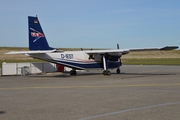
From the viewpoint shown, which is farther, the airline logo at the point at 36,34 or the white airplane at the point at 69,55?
the airline logo at the point at 36,34

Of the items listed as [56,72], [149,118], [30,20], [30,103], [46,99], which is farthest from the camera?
[56,72]

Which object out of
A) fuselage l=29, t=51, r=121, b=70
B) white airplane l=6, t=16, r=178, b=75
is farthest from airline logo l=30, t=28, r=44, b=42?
fuselage l=29, t=51, r=121, b=70

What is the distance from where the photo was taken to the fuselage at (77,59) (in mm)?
28641

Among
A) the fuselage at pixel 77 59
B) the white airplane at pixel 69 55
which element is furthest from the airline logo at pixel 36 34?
the fuselage at pixel 77 59

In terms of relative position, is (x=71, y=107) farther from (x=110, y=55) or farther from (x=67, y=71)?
(x=67, y=71)

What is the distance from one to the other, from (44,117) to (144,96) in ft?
19.4

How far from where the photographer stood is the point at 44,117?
9.40 meters

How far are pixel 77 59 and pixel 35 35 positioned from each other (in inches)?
192

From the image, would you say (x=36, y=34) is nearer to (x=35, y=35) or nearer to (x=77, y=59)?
(x=35, y=35)

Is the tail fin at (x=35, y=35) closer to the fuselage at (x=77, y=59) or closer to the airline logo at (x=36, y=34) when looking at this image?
the airline logo at (x=36, y=34)

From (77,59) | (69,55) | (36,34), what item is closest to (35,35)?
(36,34)

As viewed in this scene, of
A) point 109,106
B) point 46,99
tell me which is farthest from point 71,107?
point 46,99

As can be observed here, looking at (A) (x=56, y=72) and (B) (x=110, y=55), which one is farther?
(A) (x=56, y=72)

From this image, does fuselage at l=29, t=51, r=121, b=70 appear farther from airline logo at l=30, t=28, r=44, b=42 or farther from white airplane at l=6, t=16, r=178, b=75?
airline logo at l=30, t=28, r=44, b=42
